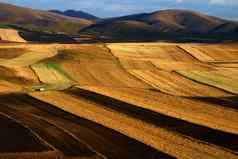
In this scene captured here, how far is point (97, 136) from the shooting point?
76.8 feet

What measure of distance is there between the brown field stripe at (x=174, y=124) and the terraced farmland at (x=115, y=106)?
4 cm

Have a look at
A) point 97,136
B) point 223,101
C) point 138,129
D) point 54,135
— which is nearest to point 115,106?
point 223,101

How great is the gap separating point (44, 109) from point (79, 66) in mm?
19199

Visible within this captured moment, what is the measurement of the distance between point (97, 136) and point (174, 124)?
4172 millimetres

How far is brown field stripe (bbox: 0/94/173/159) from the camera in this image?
20844 mm

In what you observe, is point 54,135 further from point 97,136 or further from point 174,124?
point 174,124

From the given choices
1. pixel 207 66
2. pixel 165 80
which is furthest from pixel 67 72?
pixel 207 66

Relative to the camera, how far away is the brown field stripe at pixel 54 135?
2124cm

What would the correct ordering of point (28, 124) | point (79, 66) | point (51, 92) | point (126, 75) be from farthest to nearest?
point (79, 66), point (126, 75), point (51, 92), point (28, 124)

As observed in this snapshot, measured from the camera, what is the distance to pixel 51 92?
35688 mm

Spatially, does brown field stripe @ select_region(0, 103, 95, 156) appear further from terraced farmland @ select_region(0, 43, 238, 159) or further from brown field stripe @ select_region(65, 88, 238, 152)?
brown field stripe @ select_region(65, 88, 238, 152)

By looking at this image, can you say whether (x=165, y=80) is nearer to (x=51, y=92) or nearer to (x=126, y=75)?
(x=126, y=75)

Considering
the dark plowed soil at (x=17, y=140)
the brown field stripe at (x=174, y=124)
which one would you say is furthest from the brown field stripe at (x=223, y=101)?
the dark plowed soil at (x=17, y=140)

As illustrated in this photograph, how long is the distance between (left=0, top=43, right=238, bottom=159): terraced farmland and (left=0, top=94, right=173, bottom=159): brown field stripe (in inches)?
1.3
